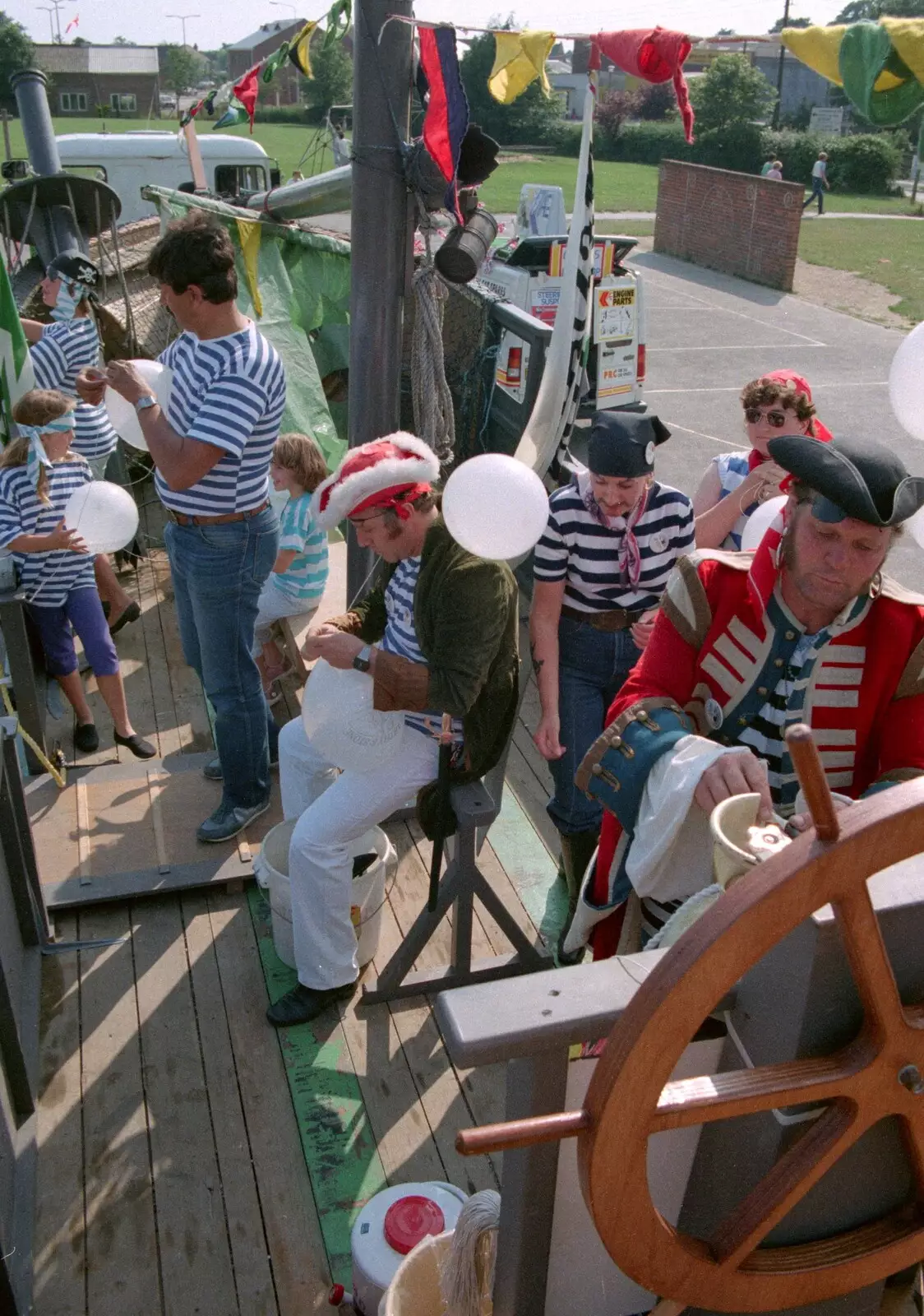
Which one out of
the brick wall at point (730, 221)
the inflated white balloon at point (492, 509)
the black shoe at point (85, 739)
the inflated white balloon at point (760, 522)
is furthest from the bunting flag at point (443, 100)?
the brick wall at point (730, 221)

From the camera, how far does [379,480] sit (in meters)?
2.79

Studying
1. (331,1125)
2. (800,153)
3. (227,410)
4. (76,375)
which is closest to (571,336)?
(227,410)

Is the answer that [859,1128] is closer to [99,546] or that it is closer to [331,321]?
[99,546]

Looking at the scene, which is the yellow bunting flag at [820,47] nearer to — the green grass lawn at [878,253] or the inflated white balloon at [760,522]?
the inflated white balloon at [760,522]

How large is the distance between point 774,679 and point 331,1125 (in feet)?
5.80

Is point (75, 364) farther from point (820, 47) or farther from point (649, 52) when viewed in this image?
point (820, 47)

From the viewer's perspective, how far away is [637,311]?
36.0 ft

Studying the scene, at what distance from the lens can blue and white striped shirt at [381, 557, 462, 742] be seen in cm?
298

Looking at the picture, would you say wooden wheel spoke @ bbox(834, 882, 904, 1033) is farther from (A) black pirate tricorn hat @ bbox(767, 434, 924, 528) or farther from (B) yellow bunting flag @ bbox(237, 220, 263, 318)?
(B) yellow bunting flag @ bbox(237, 220, 263, 318)

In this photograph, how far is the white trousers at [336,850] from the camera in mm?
2982

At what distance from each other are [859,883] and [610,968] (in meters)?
0.37

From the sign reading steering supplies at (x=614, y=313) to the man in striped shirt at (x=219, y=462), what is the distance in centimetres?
765

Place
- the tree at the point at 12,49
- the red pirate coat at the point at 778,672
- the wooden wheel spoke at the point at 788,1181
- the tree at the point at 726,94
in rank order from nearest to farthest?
1. the wooden wheel spoke at the point at 788,1181
2. the red pirate coat at the point at 778,672
3. the tree at the point at 726,94
4. the tree at the point at 12,49

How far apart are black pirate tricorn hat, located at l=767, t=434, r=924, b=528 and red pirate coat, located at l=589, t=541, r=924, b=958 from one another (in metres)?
0.20
